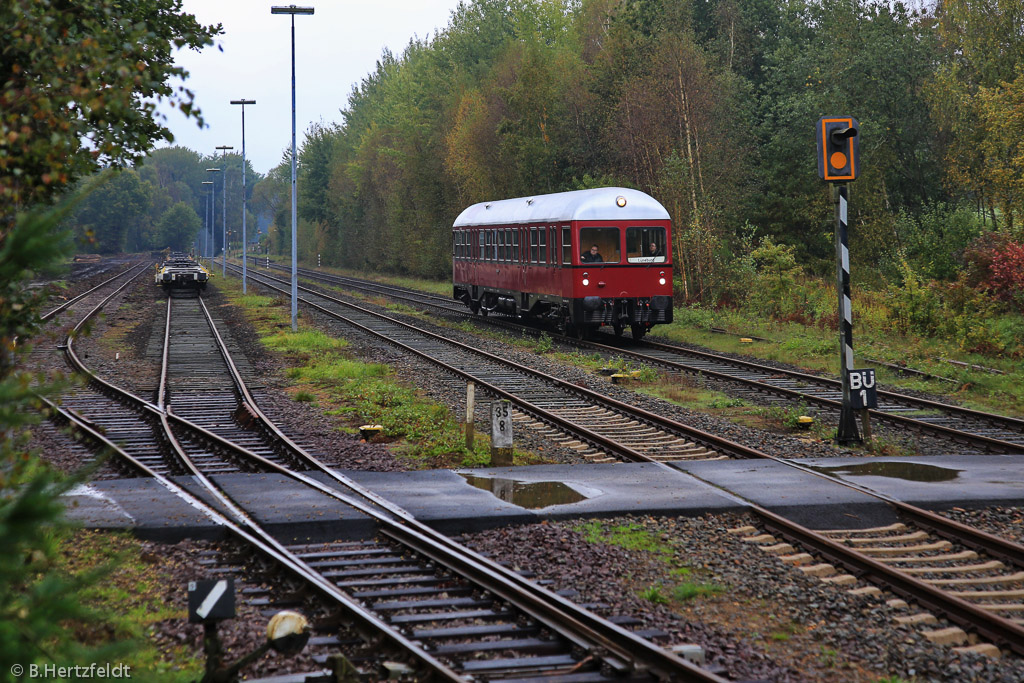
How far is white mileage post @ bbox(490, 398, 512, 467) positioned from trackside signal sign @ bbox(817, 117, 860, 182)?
476 cm

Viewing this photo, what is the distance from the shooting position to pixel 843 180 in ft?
38.8

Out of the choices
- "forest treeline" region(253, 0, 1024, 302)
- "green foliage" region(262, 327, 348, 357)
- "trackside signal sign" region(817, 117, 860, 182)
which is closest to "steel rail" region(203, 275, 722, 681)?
"trackside signal sign" region(817, 117, 860, 182)

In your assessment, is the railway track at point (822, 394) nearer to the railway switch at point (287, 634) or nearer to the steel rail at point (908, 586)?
the steel rail at point (908, 586)

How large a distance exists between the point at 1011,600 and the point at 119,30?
24.8 feet

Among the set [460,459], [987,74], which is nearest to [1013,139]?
[987,74]

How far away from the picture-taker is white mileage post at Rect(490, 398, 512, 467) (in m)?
11.1

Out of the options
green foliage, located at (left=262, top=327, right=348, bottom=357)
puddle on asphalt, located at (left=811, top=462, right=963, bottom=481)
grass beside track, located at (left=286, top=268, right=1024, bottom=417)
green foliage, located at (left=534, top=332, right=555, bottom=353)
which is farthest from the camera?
green foliage, located at (left=262, top=327, right=348, bottom=357)

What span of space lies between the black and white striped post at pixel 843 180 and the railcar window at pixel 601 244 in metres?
10.7

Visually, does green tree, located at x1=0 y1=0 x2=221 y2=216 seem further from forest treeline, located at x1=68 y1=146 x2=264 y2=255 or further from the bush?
forest treeline, located at x1=68 y1=146 x2=264 y2=255

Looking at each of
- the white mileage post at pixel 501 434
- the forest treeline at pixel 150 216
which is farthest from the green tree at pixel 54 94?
the forest treeline at pixel 150 216

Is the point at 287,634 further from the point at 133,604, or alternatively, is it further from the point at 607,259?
the point at 607,259

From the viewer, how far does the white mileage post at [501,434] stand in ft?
36.5

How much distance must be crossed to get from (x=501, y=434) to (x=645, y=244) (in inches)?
500

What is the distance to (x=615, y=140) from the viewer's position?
123 feet
